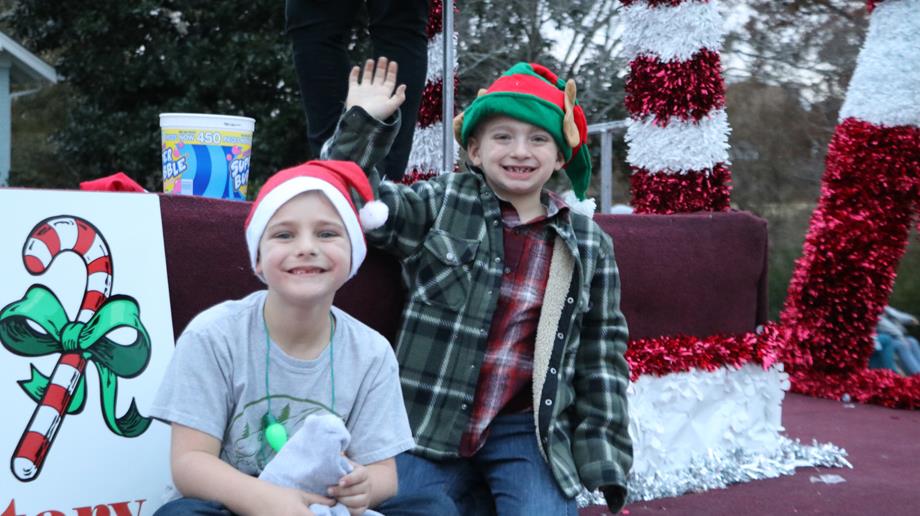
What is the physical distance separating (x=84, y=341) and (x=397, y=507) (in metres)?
0.74

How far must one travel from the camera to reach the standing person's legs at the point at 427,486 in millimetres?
2125

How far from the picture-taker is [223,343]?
1.94 metres

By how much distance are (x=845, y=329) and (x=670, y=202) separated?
202cm

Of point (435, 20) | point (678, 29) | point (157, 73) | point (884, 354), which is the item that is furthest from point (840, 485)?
point (157, 73)

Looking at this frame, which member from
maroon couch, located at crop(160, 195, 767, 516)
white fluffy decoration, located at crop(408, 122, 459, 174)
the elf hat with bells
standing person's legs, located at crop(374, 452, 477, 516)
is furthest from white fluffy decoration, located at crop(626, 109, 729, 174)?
standing person's legs, located at crop(374, 452, 477, 516)

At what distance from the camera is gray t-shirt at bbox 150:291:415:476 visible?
1.91 meters

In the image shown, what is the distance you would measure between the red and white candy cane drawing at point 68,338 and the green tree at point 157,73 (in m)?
10.0

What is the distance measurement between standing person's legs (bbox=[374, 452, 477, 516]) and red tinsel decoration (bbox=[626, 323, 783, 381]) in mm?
996

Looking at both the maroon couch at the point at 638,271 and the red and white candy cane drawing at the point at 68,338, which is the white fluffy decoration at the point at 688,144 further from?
the red and white candy cane drawing at the point at 68,338

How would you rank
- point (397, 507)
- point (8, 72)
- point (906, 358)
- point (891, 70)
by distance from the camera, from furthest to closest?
1. point (8, 72)
2. point (906, 358)
3. point (891, 70)
4. point (397, 507)

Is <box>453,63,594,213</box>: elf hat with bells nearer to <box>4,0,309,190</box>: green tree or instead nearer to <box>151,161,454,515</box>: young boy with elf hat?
<box>151,161,454,515</box>: young boy with elf hat

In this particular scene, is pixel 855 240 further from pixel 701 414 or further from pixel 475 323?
pixel 475 323

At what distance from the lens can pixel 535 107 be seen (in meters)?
2.55

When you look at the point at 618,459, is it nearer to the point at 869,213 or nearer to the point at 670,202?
the point at 670,202
